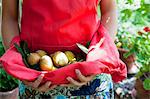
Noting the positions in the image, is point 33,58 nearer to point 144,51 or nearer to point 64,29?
point 64,29

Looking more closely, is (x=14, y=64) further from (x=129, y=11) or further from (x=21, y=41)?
(x=129, y=11)

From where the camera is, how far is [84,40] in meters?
1.16

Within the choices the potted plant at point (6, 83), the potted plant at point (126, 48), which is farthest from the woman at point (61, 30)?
the potted plant at point (126, 48)

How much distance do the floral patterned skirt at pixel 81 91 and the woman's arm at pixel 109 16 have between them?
0.20 m

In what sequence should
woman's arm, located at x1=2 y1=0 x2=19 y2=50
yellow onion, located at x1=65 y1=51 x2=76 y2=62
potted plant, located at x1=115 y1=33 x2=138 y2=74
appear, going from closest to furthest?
1. yellow onion, located at x1=65 y1=51 x2=76 y2=62
2. woman's arm, located at x1=2 y1=0 x2=19 y2=50
3. potted plant, located at x1=115 y1=33 x2=138 y2=74

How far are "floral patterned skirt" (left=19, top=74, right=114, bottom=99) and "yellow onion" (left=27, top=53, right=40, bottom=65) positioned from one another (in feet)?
0.32

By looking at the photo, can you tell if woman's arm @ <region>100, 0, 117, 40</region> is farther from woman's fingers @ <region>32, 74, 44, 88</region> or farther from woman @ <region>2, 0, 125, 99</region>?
woman's fingers @ <region>32, 74, 44, 88</region>

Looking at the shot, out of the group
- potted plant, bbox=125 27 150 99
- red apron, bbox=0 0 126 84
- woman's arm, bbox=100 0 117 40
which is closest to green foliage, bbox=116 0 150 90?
potted plant, bbox=125 27 150 99

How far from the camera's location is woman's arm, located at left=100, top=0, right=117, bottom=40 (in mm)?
1260

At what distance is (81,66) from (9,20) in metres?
0.37

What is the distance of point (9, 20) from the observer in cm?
121

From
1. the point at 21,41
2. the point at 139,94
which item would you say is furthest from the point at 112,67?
the point at 139,94

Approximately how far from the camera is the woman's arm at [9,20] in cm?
119

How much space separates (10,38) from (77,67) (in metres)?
0.32
